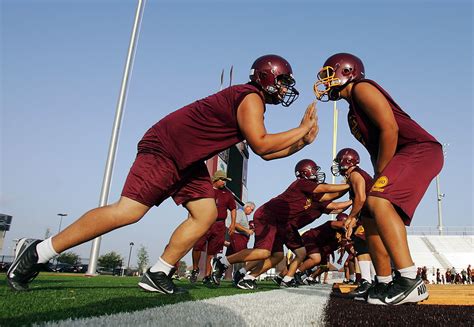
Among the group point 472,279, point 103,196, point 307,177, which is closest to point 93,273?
point 103,196

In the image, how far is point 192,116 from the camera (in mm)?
3363

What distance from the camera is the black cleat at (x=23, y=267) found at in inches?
118

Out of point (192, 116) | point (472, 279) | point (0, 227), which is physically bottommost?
point (472, 279)

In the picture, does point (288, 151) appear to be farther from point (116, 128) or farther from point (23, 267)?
point (116, 128)

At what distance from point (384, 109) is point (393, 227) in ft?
3.05

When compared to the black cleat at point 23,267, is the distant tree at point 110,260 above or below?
below

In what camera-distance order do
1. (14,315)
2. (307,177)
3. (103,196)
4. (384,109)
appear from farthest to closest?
(103,196) → (307,177) → (384,109) → (14,315)

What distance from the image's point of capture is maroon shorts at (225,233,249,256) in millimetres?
9141

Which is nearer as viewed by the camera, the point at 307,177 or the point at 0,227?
the point at 307,177

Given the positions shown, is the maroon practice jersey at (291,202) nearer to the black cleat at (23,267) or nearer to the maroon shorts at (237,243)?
the maroon shorts at (237,243)

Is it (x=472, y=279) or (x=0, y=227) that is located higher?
(x=0, y=227)

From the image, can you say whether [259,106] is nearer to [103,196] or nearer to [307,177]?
[307,177]

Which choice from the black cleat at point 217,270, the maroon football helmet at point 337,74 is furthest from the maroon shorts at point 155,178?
the black cleat at point 217,270

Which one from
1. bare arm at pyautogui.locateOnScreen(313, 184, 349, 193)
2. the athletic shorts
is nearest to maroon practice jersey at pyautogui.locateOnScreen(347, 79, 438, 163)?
the athletic shorts
